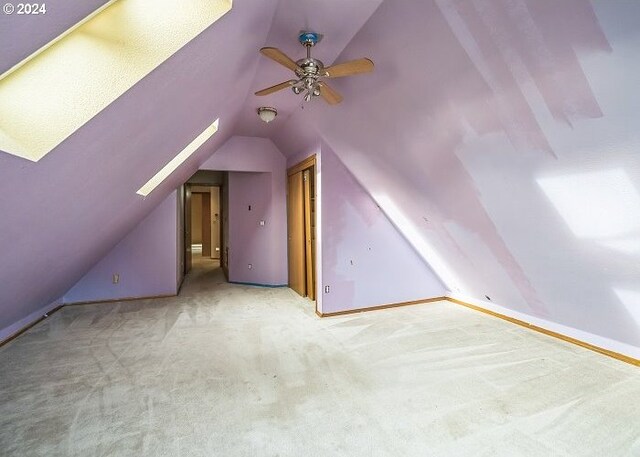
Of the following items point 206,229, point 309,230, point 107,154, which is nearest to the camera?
point 107,154

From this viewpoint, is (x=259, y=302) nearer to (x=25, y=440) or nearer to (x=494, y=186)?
(x=25, y=440)

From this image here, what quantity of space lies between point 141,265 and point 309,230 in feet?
8.64

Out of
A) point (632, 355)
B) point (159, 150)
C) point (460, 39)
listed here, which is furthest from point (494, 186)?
point (159, 150)

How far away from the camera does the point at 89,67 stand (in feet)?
4.35

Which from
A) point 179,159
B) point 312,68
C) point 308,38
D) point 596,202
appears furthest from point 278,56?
point 179,159

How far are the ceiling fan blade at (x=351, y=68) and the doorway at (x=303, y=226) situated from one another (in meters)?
2.02

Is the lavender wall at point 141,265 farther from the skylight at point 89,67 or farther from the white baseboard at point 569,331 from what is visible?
the white baseboard at point 569,331

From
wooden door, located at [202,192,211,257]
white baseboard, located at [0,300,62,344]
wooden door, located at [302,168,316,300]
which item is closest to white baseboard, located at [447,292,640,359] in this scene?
wooden door, located at [302,168,316,300]

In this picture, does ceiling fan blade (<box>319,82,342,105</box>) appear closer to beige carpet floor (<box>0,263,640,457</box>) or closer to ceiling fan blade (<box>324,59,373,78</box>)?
ceiling fan blade (<box>324,59,373,78</box>)

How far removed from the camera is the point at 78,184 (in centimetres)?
178

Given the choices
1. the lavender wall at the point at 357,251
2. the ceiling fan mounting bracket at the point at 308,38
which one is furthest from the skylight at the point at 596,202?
the lavender wall at the point at 357,251

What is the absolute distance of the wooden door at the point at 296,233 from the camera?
460cm

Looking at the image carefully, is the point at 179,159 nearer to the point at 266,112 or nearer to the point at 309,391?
the point at 266,112

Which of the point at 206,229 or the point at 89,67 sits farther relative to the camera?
the point at 206,229
